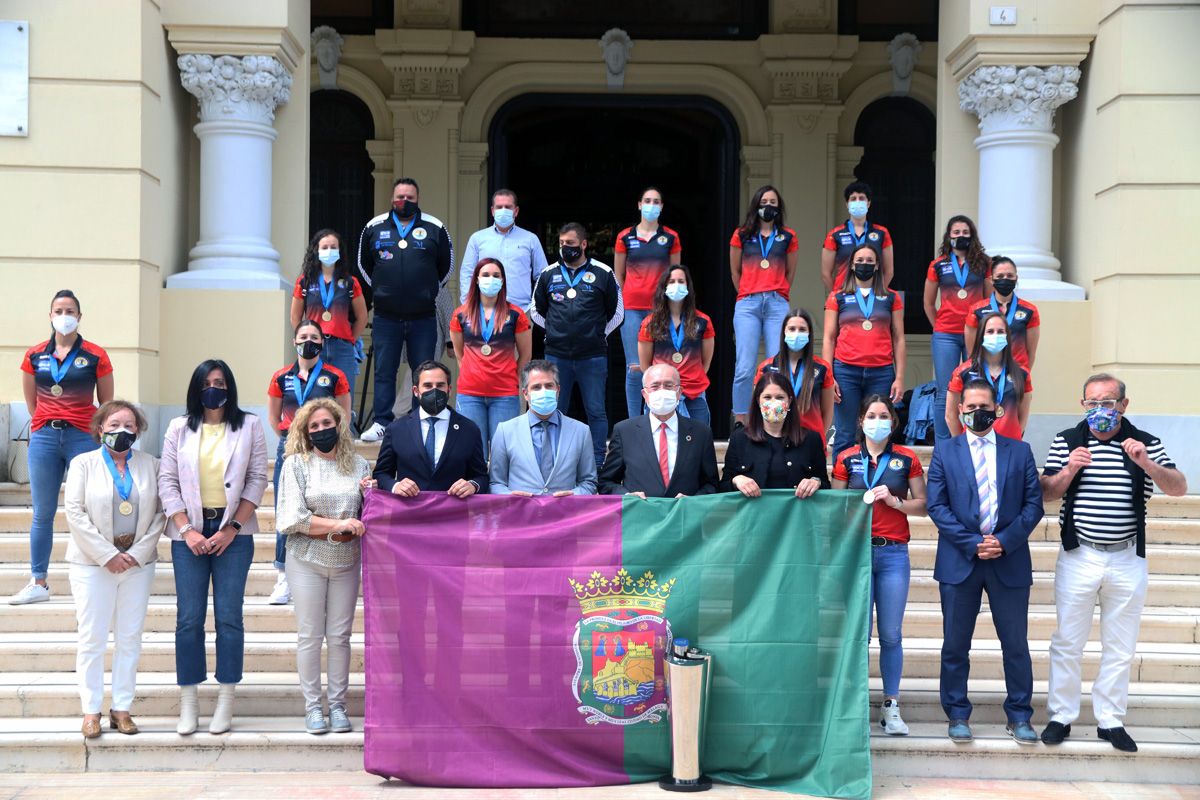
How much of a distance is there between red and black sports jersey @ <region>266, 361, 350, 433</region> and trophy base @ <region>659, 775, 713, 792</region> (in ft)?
11.3

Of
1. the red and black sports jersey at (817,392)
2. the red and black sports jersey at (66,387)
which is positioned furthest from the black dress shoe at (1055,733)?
the red and black sports jersey at (66,387)

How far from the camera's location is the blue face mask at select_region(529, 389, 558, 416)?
25.7 feet

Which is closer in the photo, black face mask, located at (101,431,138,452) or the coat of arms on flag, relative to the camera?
the coat of arms on flag

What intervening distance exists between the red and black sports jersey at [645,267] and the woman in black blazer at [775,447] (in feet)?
10.6

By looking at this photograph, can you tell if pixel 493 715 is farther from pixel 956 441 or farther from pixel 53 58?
pixel 53 58

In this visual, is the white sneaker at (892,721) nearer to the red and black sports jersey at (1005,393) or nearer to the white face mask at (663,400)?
the white face mask at (663,400)

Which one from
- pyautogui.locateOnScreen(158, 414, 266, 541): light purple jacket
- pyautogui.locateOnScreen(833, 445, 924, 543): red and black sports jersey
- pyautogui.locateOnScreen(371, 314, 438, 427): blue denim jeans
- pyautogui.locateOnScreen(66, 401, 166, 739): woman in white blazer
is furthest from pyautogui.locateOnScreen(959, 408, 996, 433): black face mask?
pyautogui.locateOnScreen(371, 314, 438, 427): blue denim jeans

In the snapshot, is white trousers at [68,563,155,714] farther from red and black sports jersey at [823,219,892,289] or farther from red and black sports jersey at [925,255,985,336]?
red and black sports jersey at [925,255,985,336]

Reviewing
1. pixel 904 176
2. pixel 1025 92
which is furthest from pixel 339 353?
pixel 904 176

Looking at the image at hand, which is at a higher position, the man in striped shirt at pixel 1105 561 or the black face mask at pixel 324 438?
the black face mask at pixel 324 438

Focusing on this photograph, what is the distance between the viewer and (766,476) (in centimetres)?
766

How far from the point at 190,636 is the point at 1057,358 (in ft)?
24.7

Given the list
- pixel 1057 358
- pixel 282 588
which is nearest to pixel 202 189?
pixel 282 588

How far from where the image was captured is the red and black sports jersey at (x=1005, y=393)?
30.9ft
